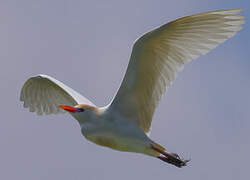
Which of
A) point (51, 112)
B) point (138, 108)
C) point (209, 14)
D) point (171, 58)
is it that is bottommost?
point (51, 112)

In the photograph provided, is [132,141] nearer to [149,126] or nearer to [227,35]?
[149,126]

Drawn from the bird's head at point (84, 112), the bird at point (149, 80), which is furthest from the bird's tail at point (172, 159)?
the bird's head at point (84, 112)

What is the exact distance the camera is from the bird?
9438mm

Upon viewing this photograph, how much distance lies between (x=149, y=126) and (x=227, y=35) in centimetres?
190

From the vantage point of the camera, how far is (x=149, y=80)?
9.91 meters

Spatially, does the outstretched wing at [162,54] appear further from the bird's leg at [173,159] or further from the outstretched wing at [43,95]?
the outstretched wing at [43,95]

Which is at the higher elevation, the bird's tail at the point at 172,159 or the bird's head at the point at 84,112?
the bird's head at the point at 84,112

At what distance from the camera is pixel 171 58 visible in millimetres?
9859

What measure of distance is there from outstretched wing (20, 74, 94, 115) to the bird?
1664 millimetres

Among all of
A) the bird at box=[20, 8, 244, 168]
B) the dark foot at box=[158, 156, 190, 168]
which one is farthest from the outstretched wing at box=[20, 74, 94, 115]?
the dark foot at box=[158, 156, 190, 168]

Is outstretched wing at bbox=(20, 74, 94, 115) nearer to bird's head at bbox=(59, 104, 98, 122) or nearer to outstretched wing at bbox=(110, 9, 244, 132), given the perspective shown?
bird's head at bbox=(59, 104, 98, 122)

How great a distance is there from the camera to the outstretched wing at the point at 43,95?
38.7 feet

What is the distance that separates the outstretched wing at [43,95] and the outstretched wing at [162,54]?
1759mm

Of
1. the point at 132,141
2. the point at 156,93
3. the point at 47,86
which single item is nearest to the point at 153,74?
the point at 156,93
